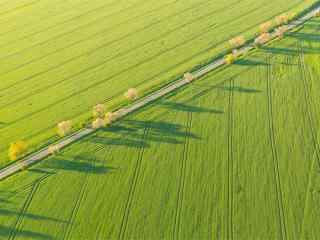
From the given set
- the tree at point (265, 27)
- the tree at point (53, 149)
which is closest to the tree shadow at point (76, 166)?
the tree at point (53, 149)

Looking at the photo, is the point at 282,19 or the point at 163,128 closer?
the point at 163,128

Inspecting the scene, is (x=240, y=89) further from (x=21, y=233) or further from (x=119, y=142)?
(x=21, y=233)

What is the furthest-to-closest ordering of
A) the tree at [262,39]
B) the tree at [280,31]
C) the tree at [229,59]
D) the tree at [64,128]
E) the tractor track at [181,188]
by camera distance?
1. the tree at [280,31]
2. the tree at [262,39]
3. the tree at [229,59]
4. the tree at [64,128]
5. the tractor track at [181,188]

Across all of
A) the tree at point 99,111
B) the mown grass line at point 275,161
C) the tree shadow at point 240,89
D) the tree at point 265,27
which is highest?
the tree at point 265,27

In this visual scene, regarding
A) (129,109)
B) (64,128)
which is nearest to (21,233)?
(64,128)

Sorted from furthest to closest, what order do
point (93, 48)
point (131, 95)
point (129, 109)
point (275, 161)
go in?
1. point (93, 48)
2. point (131, 95)
3. point (129, 109)
4. point (275, 161)

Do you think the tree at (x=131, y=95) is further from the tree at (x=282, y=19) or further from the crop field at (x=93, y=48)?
the tree at (x=282, y=19)
